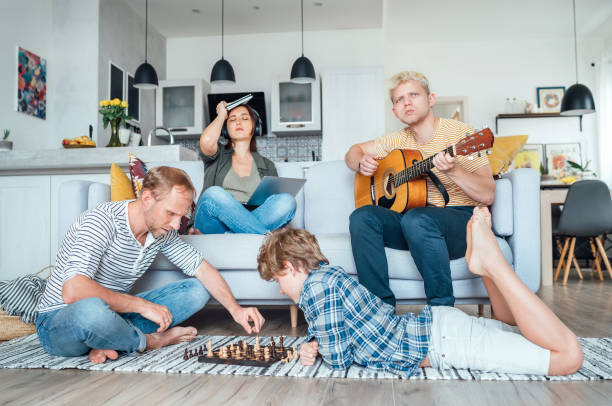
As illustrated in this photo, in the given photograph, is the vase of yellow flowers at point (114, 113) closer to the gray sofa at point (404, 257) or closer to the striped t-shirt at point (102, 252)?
the gray sofa at point (404, 257)

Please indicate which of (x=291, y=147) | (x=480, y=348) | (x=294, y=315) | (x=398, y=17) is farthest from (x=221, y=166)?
(x=398, y=17)

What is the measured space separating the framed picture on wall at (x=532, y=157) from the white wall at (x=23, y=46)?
215 inches

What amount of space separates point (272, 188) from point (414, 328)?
1092mm

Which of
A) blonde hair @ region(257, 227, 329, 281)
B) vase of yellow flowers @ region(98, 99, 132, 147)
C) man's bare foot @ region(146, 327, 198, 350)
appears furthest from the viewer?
vase of yellow flowers @ region(98, 99, 132, 147)

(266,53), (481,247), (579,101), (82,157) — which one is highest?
(266,53)

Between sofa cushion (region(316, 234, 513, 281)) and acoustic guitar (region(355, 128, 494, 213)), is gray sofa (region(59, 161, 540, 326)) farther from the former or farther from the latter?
Result: acoustic guitar (region(355, 128, 494, 213))

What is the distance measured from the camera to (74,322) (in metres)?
1.51

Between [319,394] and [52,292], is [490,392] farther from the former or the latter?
[52,292]

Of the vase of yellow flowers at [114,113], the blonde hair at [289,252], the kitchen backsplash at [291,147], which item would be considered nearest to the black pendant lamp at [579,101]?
the kitchen backsplash at [291,147]

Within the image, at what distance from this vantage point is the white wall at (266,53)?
19.6 ft

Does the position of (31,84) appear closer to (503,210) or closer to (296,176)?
(296,176)

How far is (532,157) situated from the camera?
21.3ft

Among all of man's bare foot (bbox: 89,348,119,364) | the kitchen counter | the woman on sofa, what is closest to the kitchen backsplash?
the kitchen counter

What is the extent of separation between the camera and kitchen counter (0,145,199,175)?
11.9 ft
